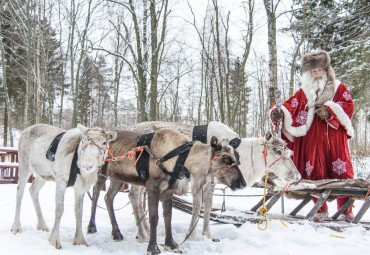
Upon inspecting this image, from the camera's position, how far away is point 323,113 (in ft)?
16.8

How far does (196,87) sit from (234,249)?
28.5 meters

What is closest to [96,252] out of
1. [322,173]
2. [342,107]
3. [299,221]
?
[299,221]

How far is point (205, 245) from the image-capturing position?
13.2ft

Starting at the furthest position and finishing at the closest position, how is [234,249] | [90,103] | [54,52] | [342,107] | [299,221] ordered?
[90,103], [54,52], [342,107], [299,221], [234,249]

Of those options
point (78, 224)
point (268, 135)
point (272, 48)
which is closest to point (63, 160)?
point (78, 224)

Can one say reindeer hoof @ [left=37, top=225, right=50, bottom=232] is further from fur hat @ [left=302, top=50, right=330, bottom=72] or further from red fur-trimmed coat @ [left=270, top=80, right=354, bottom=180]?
fur hat @ [left=302, top=50, right=330, bottom=72]

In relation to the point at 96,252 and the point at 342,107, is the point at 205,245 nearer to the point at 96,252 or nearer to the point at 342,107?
the point at 96,252

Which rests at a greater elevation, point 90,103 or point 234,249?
point 90,103

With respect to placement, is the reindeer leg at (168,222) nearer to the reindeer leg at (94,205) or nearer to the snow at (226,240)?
the snow at (226,240)

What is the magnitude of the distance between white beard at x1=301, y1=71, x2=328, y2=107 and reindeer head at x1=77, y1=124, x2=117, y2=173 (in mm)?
3657

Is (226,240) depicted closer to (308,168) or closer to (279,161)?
(279,161)

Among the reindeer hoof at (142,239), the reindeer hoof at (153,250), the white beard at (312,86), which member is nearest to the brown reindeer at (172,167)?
the reindeer hoof at (153,250)

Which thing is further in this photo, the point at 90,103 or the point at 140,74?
the point at 90,103

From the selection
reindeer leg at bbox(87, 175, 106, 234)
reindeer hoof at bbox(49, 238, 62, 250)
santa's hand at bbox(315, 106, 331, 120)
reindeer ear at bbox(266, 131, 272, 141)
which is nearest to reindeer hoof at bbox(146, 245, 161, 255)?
reindeer hoof at bbox(49, 238, 62, 250)
